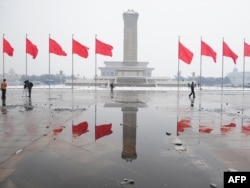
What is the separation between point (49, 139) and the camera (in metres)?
6.58

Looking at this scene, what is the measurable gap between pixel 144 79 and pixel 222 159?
176ft

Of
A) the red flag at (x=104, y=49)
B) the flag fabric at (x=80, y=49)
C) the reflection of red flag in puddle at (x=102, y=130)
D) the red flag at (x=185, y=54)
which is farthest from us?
the flag fabric at (x=80, y=49)

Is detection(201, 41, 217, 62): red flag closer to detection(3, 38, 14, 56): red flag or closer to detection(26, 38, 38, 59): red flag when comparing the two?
detection(26, 38, 38, 59): red flag

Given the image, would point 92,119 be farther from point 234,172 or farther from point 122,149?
point 234,172

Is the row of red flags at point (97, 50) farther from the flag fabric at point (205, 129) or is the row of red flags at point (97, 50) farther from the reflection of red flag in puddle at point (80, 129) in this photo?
the reflection of red flag in puddle at point (80, 129)

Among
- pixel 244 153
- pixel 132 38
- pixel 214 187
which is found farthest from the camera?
pixel 132 38

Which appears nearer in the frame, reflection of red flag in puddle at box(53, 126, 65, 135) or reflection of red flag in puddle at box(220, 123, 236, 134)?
reflection of red flag in puddle at box(53, 126, 65, 135)

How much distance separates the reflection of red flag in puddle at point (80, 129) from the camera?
288 inches

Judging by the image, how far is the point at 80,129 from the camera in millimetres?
7895

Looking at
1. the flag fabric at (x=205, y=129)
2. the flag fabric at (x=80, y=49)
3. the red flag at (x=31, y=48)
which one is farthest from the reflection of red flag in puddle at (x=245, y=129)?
the red flag at (x=31, y=48)

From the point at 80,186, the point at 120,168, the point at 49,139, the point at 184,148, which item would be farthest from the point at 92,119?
the point at 80,186

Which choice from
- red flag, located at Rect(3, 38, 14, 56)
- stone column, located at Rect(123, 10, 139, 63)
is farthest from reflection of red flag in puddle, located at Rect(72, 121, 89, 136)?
stone column, located at Rect(123, 10, 139, 63)

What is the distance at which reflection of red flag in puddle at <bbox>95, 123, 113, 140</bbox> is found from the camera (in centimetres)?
712

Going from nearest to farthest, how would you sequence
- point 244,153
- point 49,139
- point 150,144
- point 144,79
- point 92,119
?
point 244,153, point 150,144, point 49,139, point 92,119, point 144,79
